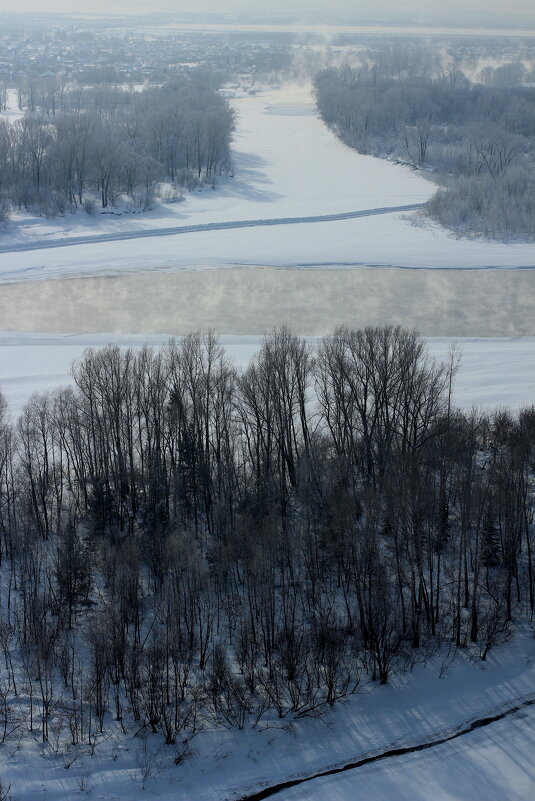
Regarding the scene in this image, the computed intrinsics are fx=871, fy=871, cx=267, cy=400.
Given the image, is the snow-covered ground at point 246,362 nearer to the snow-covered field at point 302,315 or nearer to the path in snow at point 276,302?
the snow-covered field at point 302,315

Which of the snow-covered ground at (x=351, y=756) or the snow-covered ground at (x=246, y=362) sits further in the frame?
the snow-covered ground at (x=246, y=362)

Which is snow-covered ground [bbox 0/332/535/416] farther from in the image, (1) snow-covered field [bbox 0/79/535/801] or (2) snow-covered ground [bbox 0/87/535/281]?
(2) snow-covered ground [bbox 0/87/535/281]

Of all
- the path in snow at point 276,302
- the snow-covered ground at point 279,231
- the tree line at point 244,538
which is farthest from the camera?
the snow-covered ground at point 279,231

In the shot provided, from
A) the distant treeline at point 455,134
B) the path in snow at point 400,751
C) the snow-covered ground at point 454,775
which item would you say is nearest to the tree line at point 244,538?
the path in snow at point 400,751

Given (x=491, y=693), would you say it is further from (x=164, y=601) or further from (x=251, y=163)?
(x=251, y=163)

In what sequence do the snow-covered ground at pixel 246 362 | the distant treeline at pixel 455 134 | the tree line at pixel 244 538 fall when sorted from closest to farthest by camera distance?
the tree line at pixel 244 538, the snow-covered ground at pixel 246 362, the distant treeline at pixel 455 134

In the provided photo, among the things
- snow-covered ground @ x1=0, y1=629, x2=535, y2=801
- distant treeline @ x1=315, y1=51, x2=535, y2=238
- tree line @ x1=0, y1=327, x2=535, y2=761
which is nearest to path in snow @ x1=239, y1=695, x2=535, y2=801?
snow-covered ground @ x1=0, y1=629, x2=535, y2=801

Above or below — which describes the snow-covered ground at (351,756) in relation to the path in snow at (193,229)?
below

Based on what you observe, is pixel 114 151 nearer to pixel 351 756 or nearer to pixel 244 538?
pixel 244 538
